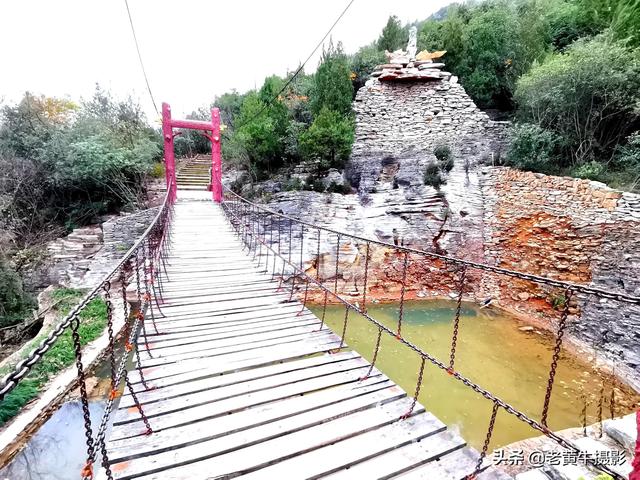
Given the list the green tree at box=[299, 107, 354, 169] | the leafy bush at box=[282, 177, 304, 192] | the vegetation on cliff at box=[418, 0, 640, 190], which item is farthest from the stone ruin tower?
the leafy bush at box=[282, 177, 304, 192]

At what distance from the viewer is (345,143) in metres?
8.38

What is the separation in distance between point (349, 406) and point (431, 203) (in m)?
6.94

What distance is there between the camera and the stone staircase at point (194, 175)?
9.94 meters

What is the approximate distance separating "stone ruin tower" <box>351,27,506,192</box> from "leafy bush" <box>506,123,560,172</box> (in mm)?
1327

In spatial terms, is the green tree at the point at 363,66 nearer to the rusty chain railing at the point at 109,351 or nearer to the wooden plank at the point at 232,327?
the rusty chain railing at the point at 109,351

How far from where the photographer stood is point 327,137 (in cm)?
806

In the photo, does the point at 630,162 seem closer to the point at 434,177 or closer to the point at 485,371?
the point at 434,177

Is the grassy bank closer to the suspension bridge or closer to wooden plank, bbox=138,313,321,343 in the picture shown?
wooden plank, bbox=138,313,321,343

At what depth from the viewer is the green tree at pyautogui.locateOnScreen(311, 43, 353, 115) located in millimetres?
8922

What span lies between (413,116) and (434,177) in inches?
99.5

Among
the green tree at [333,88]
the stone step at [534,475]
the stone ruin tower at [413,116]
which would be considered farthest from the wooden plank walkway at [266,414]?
the green tree at [333,88]

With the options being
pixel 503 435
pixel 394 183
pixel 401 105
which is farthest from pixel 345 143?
pixel 503 435

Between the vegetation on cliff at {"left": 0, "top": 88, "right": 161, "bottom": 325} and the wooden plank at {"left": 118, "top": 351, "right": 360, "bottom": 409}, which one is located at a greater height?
the vegetation on cliff at {"left": 0, "top": 88, "right": 161, "bottom": 325}

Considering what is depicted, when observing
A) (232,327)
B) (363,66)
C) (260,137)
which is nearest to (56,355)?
(232,327)
